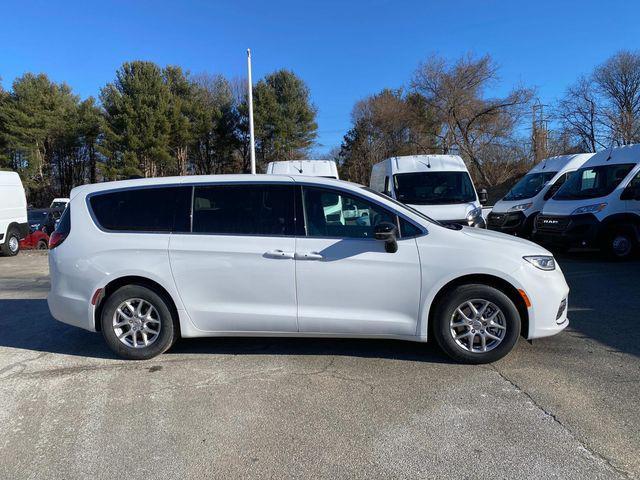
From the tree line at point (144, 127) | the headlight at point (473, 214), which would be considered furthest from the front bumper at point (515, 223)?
the tree line at point (144, 127)

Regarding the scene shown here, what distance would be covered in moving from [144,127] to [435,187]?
31.5 m

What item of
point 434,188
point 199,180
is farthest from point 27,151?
point 199,180

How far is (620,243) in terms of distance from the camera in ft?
34.6

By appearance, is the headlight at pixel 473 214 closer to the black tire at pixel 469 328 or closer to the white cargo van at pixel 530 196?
the white cargo van at pixel 530 196

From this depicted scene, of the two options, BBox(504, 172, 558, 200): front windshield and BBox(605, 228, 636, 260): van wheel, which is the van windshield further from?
BBox(504, 172, 558, 200): front windshield

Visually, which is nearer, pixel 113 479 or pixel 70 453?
pixel 113 479

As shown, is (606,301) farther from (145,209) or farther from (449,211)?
(145,209)

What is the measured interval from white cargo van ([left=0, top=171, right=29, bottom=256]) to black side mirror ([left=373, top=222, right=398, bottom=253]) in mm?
14146

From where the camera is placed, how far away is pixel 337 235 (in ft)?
15.2

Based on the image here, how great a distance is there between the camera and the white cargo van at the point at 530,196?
13.8m

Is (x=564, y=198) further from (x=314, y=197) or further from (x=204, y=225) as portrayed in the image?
(x=204, y=225)

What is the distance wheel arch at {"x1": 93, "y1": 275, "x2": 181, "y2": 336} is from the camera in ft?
15.9

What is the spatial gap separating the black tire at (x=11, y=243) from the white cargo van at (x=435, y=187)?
36.8ft

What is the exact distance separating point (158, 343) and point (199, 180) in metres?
1.63
